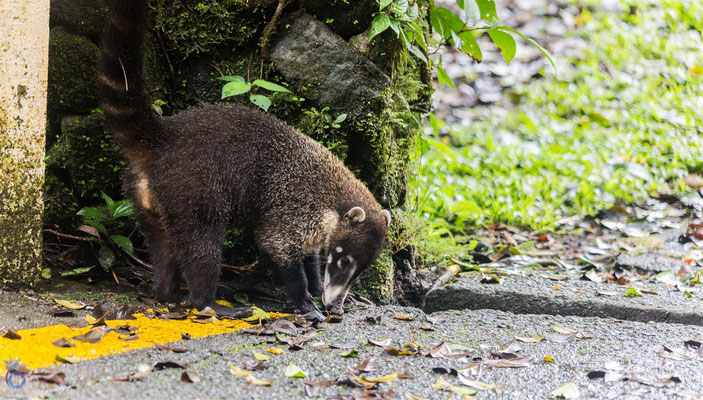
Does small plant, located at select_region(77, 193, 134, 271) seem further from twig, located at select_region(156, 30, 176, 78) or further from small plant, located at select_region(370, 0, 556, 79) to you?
small plant, located at select_region(370, 0, 556, 79)

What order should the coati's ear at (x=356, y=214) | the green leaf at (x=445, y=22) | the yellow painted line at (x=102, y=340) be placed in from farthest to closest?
the green leaf at (x=445, y=22)
the coati's ear at (x=356, y=214)
the yellow painted line at (x=102, y=340)

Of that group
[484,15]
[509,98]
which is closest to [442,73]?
[484,15]

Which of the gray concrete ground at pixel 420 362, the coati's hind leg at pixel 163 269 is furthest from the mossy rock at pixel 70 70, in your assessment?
the gray concrete ground at pixel 420 362

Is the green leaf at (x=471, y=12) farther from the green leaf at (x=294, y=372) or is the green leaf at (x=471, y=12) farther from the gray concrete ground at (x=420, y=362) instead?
the green leaf at (x=294, y=372)

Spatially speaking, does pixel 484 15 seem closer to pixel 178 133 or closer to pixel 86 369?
pixel 178 133

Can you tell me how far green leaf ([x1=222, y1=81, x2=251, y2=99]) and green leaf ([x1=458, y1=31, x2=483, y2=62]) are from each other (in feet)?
4.79

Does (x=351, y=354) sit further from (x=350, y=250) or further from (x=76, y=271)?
(x=76, y=271)

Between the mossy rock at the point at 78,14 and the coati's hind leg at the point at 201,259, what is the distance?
4.60 ft

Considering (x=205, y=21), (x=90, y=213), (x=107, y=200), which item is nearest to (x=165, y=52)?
(x=205, y=21)

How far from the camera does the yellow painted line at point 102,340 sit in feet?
9.72

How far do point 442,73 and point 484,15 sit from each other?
527 mm

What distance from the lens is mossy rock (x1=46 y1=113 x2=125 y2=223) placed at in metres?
4.38

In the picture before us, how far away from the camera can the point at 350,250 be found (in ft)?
14.2

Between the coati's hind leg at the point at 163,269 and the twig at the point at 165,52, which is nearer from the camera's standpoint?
the coati's hind leg at the point at 163,269
